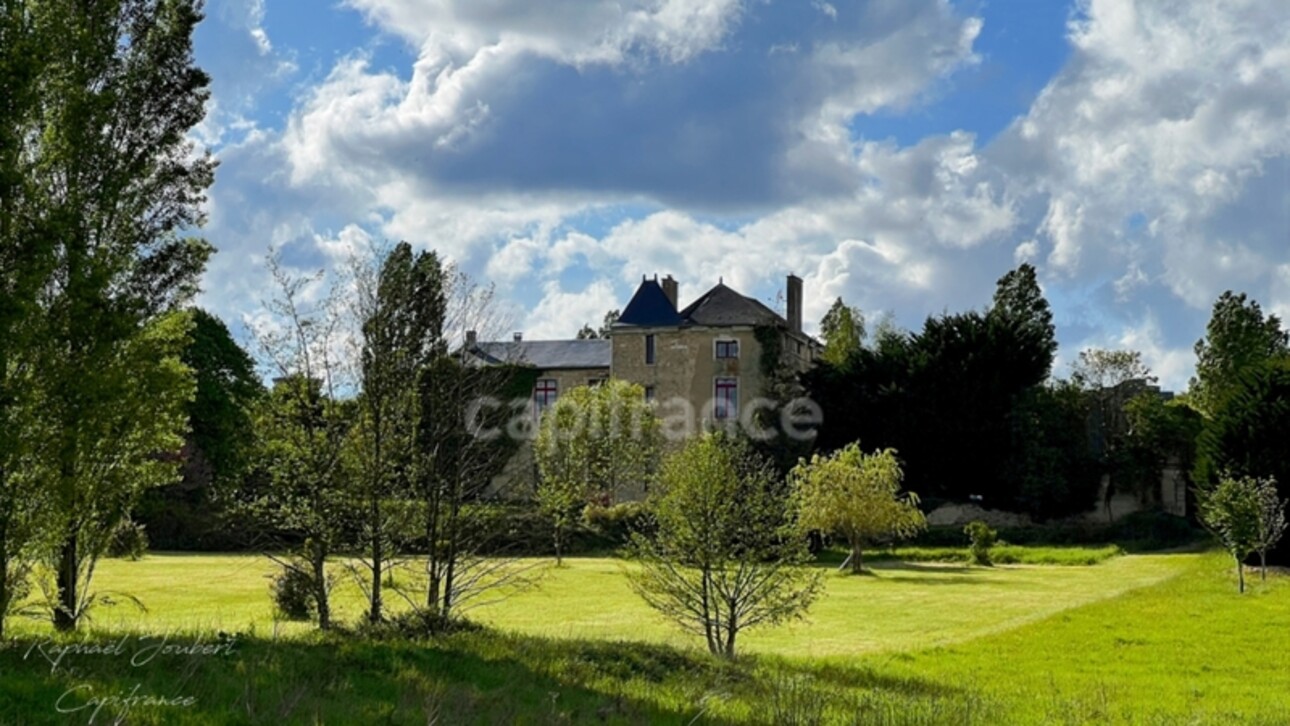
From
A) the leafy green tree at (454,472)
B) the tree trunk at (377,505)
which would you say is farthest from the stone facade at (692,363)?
the tree trunk at (377,505)

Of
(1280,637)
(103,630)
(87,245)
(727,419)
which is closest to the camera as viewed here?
(103,630)

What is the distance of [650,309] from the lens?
189 ft

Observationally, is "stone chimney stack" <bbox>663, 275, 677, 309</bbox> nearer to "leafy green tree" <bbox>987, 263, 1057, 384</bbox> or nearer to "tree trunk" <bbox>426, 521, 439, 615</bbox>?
"leafy green tree" <bbox>987, 263, 1057, 384</bbox>

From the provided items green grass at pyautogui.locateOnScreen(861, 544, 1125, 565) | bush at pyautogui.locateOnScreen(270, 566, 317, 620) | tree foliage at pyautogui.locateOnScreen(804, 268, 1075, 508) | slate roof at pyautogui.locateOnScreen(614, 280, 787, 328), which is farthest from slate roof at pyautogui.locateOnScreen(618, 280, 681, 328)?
bush at pyautogui.locateOnScreen(270, 566, 317, 620)

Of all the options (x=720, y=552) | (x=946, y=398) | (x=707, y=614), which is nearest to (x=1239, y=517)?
(x=720, y=552)

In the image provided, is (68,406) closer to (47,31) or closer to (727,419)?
(47,31)

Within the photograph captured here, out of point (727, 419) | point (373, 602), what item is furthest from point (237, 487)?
point (727, 419)

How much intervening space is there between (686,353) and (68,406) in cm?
4528

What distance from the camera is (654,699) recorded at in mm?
9641

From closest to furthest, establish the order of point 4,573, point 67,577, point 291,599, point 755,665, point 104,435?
point 4,573, point 104,435, point 67,577, point 755,665, point 291,599

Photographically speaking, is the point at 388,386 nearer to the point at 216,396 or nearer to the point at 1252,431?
the point at 1252,431

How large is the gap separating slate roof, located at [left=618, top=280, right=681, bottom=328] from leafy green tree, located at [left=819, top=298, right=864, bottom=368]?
312 inches

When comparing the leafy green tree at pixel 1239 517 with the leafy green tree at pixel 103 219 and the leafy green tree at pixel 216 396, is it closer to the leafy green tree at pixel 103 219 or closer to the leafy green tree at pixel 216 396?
the leafy green tree at pixel 103 219

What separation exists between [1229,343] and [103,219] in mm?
53141
